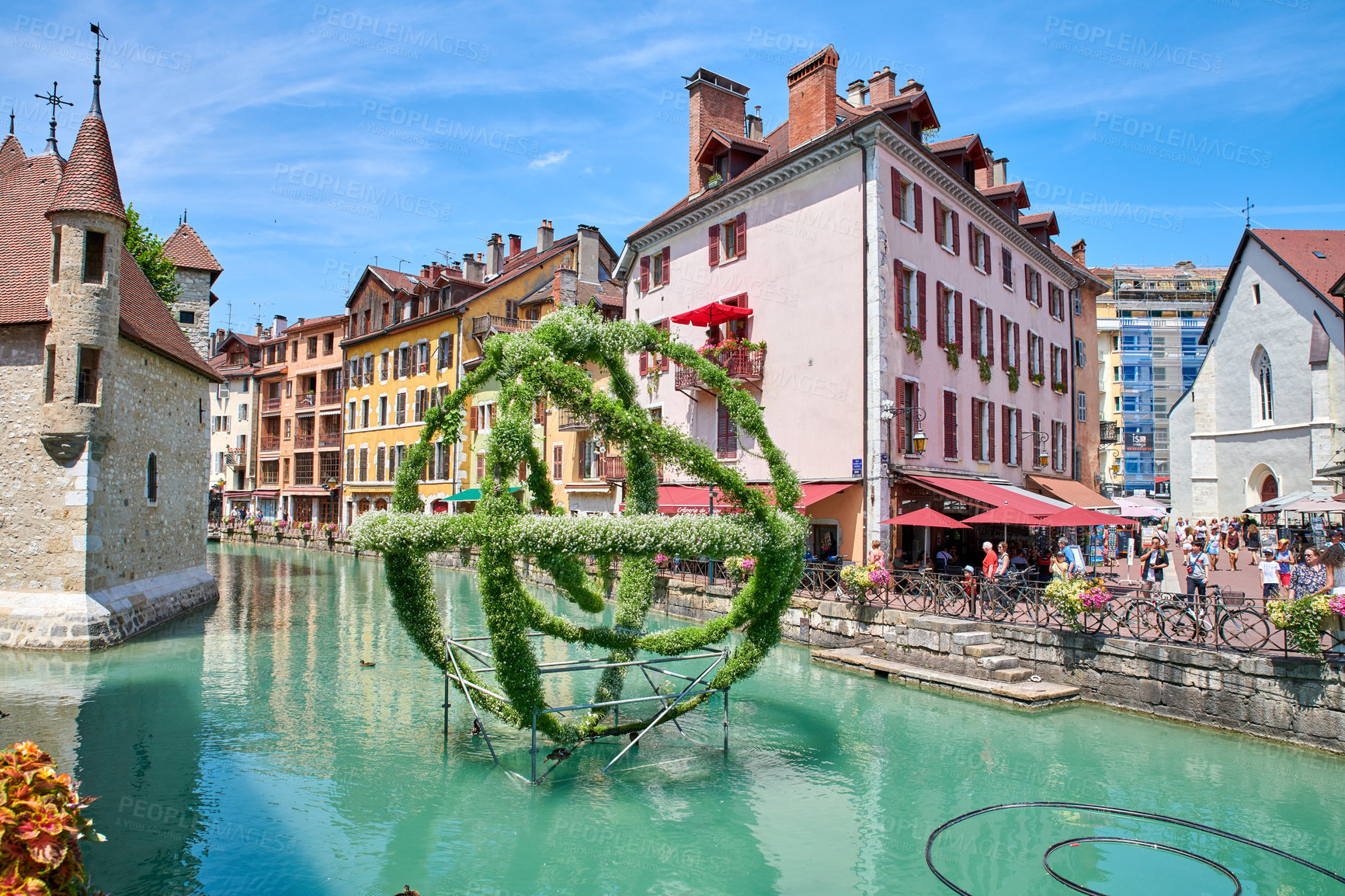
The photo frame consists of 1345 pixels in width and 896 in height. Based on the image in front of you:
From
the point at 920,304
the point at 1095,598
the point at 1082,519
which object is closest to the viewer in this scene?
the point at 1095,598

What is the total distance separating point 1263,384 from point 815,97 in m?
25.0

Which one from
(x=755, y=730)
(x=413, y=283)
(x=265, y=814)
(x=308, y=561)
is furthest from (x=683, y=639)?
(x=413, y=283)

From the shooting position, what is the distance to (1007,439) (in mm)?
28281

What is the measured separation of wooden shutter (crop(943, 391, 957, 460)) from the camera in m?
24.4

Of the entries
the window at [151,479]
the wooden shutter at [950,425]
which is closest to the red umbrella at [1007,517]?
the wooden shutter at [950,425]

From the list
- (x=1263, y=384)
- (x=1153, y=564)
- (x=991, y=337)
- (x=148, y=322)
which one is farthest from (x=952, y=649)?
(x=1263, y=384)

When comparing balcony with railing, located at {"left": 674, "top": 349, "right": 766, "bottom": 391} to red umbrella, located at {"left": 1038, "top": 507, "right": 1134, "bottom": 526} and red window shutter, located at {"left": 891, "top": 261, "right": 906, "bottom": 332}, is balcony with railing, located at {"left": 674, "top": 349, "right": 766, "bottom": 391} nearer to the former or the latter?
red window shutter, located at {"left": 891, "top": 261, "right": 906, "bottom": 332}

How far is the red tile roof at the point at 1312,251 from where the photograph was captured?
108ft

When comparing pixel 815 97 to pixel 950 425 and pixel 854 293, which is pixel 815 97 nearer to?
pixel 854 293

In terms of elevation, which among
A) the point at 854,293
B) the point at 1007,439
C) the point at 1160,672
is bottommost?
the point at 1160,672

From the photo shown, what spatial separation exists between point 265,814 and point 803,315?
744 inches

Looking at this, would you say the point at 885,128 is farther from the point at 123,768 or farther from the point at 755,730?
the point at 123,768

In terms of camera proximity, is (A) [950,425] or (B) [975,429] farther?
(B) [975,429]

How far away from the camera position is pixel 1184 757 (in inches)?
452
